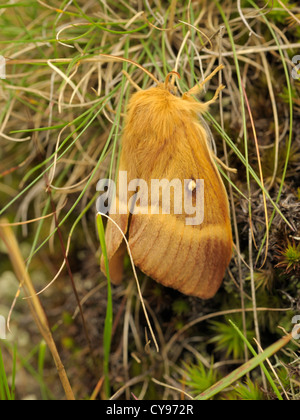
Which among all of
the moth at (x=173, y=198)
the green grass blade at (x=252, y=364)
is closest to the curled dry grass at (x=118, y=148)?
the moth at (x=173, y=198)

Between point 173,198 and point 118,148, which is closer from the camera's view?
point 173,198

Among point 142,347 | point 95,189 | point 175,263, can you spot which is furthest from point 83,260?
point 175,263

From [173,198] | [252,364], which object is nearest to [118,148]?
[173,198]

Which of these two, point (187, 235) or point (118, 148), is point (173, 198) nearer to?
point (187, 235)

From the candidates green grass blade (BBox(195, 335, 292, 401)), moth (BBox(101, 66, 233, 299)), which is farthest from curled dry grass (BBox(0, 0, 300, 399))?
green grass blade (BBox(195, 335, 292, 401))

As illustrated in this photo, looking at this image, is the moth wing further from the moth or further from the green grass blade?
the green grass blade
